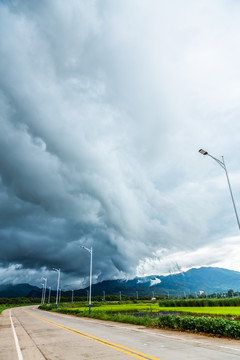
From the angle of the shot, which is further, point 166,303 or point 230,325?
point 166,303

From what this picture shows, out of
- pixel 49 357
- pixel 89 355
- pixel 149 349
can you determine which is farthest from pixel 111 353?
pixel 49 357

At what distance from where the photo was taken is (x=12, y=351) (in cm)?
1124

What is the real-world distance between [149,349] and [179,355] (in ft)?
5.39

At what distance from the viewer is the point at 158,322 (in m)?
18.6

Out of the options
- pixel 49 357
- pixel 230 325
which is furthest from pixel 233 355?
pixel 49 357

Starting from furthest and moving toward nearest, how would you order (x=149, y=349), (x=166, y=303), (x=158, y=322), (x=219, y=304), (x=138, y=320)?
(x=166, y=303) < (x=219, y=304) < (x=138, y=320) < (x=158, y=322) < (x=149, y=349)

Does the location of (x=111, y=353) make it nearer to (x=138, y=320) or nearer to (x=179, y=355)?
(x=179, y=355)

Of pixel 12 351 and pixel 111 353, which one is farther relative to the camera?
pixel 12 351

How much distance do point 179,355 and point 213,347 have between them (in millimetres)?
2370

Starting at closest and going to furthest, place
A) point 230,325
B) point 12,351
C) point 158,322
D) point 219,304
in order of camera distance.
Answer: point 12,351
point 230,325
point 158,322
point 219,304

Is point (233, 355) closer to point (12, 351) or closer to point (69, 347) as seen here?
point (69, 347)

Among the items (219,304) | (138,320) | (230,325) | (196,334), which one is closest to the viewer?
(230,325)

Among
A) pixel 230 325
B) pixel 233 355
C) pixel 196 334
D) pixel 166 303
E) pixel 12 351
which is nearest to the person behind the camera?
pixel 233 355

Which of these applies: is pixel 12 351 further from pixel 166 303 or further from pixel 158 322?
pixel 166 303
